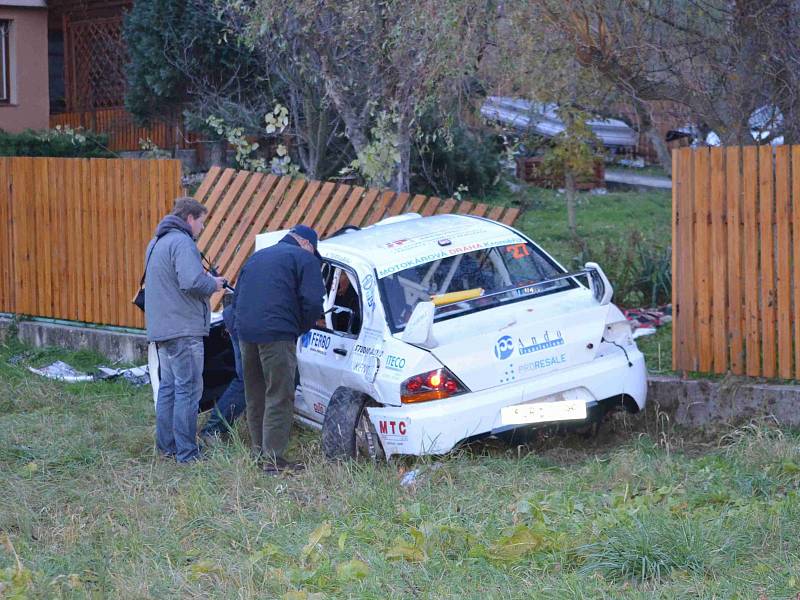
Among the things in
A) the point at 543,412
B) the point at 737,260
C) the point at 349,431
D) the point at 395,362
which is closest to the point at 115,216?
the point at 349,431

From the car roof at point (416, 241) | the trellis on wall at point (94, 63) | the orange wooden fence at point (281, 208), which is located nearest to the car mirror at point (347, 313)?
the car roof at point (416, 241)

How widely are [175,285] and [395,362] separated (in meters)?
1.79

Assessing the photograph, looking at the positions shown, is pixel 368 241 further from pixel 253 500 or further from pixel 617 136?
pixel 617 136

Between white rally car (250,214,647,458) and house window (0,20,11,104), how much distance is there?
1378cm

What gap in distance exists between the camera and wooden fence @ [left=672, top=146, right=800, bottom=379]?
7.76m

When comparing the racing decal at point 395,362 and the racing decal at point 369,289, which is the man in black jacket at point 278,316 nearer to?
the racing decal at point 369,289

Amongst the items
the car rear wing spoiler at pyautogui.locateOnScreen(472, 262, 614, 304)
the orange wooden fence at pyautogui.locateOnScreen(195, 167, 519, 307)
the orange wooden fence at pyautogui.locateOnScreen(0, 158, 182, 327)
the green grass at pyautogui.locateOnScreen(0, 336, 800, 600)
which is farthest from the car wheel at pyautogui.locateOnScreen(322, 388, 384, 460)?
the orange wooden fence at pyautogui.locateOnScreen(0, 158, 182, 327)

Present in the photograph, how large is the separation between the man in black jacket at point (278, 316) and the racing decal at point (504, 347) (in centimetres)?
121

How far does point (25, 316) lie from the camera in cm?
1244

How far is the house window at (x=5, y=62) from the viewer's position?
64.8 feet

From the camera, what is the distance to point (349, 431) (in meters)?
6.79

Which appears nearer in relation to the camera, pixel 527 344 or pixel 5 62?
pixel 527 344

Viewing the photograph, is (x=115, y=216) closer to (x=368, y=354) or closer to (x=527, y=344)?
(x=368, y=354)

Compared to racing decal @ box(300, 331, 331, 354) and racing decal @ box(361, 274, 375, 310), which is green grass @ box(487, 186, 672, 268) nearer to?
racing decal @ box(300, 331, 331, 354)
